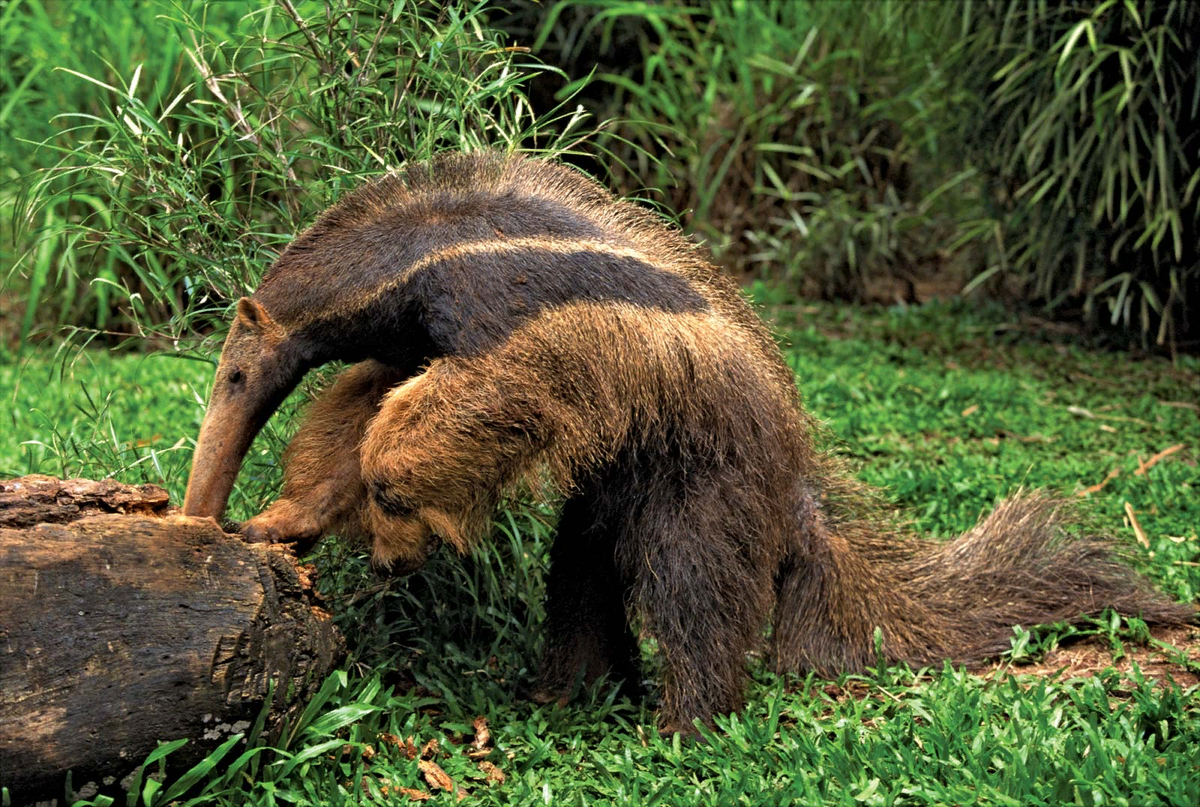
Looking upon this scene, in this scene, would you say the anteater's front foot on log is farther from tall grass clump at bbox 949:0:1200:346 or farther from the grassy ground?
tall grass clump at bbox 949:0:1200:346

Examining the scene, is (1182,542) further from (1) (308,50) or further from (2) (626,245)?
(1) (308,50)

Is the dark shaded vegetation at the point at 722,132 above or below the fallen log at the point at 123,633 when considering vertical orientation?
above

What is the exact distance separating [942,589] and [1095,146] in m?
4.96

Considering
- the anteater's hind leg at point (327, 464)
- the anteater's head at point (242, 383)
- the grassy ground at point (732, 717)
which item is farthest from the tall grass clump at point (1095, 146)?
the anteater's head at point (242, 383)

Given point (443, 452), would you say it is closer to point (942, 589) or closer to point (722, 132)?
point (942, 589)

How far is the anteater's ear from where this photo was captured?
3643 mm

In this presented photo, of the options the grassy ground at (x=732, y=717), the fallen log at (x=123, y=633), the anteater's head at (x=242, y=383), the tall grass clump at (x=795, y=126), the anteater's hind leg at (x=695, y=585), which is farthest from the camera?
the tall grass clump at (x=795, y=126)

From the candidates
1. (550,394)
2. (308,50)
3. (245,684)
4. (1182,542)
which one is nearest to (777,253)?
(1182,542)

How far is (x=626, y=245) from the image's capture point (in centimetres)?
384

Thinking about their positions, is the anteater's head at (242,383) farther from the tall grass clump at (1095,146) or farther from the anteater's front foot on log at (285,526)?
the tall grass clump at (1095,146)

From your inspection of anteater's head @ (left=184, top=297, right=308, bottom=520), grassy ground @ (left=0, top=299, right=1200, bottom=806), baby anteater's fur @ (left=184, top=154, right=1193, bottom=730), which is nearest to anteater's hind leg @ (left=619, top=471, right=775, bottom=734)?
baby anteater's fur @ (left=184, top=154, right=1193, bottom=730)

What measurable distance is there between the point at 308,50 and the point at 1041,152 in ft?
18.5

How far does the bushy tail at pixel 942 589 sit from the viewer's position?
4289mm

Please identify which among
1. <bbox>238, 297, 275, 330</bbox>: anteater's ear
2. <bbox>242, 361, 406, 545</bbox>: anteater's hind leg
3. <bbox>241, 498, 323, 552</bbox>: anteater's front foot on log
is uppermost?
<bbox>238, 297, 275, 330</bbox>: anteater's ear
